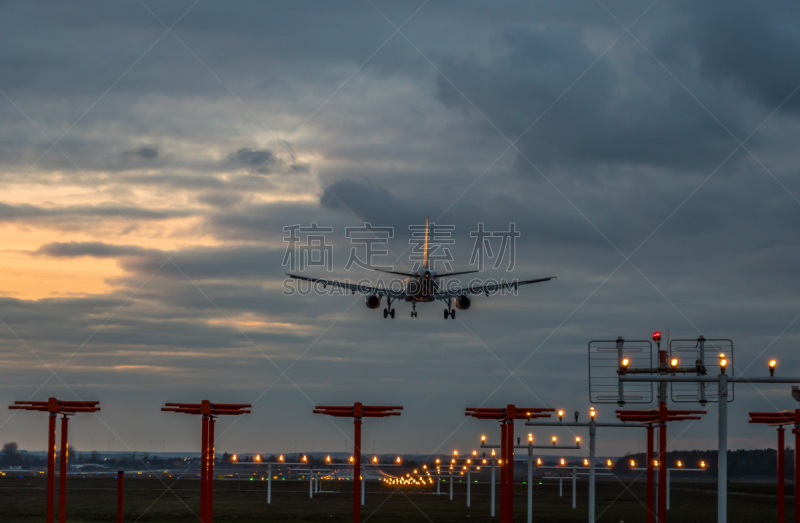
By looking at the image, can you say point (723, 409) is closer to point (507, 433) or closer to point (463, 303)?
point (507, 433)

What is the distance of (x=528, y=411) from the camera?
3559 cm

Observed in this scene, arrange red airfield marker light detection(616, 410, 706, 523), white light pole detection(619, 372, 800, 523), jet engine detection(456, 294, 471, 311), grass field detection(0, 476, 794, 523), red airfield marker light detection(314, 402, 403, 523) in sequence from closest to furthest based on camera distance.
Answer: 1. white light pole detection(619, 372, 800, 523)
2. red airfield marker light detection(314, 402, 403, 523)
3. red airfield marker light detection(616, 410, 706, 523)
4. grass field detection(0, 476, 794, 523)
5. jet engine detection(456, 294, 471, 311)

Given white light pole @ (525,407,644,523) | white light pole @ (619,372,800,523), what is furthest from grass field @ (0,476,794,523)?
white light pole @ (619,372,800,523)

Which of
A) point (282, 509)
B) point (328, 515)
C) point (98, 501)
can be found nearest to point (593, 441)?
point (328, 515)

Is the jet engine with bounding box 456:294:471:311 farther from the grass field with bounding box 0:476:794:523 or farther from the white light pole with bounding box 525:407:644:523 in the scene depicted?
the white light pole with bounding box 525:407:644:523

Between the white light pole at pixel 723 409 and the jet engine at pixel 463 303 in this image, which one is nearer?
the white light pole at pixel 723 409

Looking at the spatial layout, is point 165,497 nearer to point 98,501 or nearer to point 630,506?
point 98,501

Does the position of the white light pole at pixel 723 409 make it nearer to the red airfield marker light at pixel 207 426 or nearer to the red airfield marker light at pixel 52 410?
the red airfield marker light at pixel 207 426

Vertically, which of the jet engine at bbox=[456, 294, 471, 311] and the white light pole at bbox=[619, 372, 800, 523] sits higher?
the jet engine at bbox=[456, 294, 471, 311]

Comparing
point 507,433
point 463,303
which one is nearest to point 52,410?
point 507,433

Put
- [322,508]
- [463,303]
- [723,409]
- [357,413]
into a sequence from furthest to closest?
[463,303]
[322,508]
[357,413]
[723,409]

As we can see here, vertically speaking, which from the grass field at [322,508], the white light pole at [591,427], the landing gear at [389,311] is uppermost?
the landing gear at [389,311]

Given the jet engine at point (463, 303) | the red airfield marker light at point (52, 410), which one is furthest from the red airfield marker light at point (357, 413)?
the jet engine at point (463, 303)

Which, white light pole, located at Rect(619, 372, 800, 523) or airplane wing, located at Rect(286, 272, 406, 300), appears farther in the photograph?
airplane wing, located at Rect(286, 272, 406, 300)
